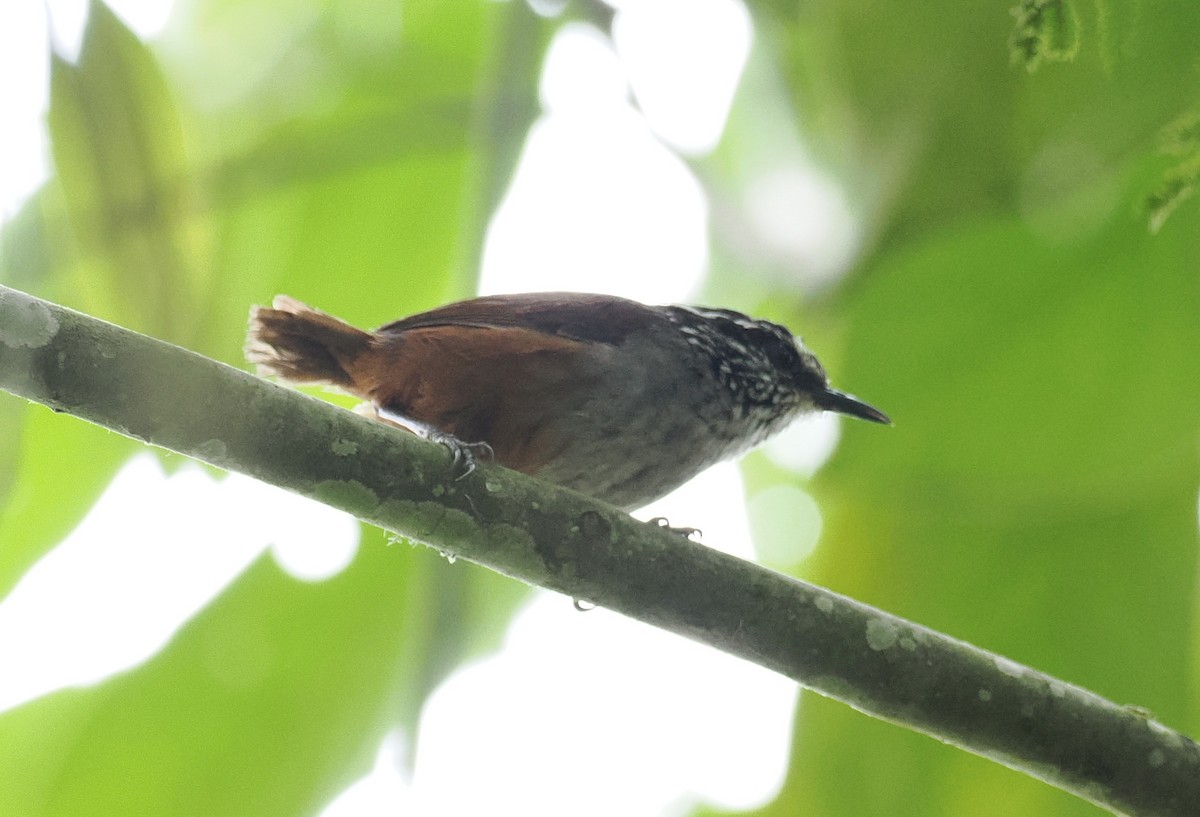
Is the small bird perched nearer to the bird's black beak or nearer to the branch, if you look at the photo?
the bird's black beak

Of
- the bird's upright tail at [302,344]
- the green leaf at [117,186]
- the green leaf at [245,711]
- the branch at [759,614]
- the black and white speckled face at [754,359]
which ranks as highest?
the green leaf at [117,186]

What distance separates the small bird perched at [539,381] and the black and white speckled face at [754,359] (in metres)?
0.14

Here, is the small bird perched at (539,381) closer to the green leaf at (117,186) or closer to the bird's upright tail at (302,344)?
the bird's upright tail at (302,344)

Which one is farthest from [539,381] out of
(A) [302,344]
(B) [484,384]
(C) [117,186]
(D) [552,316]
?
(C) [117,186]

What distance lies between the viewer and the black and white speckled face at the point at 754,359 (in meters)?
3.50

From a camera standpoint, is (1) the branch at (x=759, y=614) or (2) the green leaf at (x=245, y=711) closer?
(1) the branch at (x=759, y=614)

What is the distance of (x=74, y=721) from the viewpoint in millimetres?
2297

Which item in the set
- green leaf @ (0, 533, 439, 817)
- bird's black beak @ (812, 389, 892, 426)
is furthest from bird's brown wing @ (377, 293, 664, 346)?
green leaf @ (0, 533, 439, 817)

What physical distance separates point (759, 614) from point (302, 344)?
1.53 meters

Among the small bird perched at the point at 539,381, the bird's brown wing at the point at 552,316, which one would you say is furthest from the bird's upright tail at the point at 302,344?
the bird's brown wing at the point at 552,316

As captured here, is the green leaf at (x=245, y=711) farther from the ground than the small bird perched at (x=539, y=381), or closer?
closer

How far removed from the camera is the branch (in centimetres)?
198

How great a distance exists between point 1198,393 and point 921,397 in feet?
1.33

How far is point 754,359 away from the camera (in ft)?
12.0
